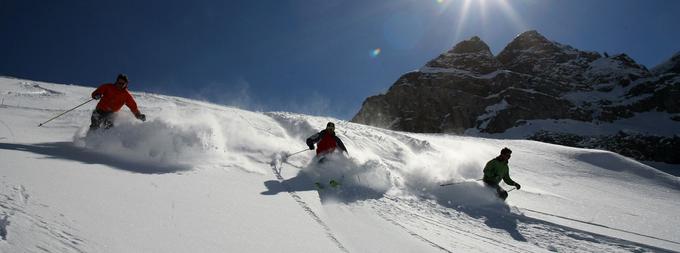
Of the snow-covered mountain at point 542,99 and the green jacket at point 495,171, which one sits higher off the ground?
the snow-covered mountain at point 542,99

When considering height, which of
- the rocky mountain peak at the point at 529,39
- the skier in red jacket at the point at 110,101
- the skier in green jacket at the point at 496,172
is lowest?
the skier in green jacket at the point at 496,172

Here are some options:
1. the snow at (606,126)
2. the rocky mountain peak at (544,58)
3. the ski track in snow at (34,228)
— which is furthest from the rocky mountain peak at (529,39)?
the ski track in snow at (34,228)

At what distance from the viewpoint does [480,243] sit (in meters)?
5.26

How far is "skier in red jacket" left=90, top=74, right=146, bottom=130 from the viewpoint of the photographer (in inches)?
342

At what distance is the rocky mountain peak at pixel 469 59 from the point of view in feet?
489

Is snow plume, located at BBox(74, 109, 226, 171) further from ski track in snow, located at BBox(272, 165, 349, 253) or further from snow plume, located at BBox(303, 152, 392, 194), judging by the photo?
snow plume, located at BBox(303, 152, 392, 194)

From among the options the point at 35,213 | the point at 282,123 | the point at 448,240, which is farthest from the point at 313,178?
the point at 282,123

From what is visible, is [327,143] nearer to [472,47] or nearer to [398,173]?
[398,173]

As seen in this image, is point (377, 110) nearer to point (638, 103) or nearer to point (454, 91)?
point (454, 91)

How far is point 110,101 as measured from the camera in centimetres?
927

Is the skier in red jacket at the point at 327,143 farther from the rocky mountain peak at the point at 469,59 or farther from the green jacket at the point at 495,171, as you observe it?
the rocky mountain peak at the point at 469,59

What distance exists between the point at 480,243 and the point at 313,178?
3230mm

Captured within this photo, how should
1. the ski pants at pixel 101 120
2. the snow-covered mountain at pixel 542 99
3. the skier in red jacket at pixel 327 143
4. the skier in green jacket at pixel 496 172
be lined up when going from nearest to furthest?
the ski pants at pixel 101 120 → the skier in green jacket at pixel 496 172 → the skier in red jacket at pixel 327 143 → the snow-covered mountain at pixel 542 99

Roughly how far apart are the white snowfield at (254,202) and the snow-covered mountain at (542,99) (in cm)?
10747
